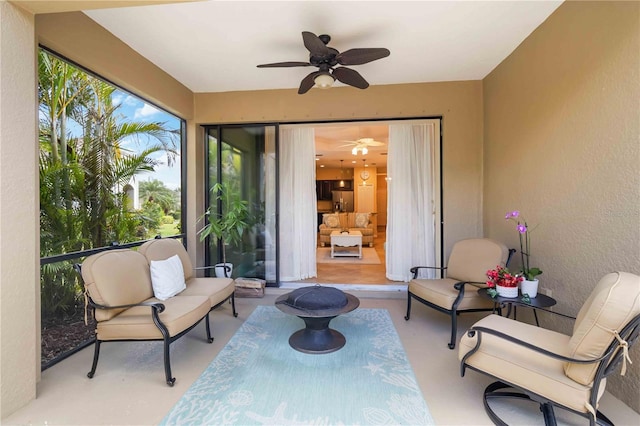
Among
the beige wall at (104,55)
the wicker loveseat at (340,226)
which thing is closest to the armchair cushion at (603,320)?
the beige wall at (104,55)

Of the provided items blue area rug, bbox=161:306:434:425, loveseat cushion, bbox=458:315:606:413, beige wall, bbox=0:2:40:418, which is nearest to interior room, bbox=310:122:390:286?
blue area rug, bbox=161:306:434:425

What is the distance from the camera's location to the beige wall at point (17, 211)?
5.55 ft

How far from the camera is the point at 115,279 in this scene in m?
2.22

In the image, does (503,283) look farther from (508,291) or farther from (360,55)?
(360,55)

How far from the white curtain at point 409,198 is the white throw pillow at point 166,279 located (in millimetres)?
3283

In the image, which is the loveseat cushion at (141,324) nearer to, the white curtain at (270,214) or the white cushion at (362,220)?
the white curtain at (270,214)

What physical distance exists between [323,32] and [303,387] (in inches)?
121

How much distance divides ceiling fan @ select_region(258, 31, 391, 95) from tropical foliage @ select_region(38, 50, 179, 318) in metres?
1.70

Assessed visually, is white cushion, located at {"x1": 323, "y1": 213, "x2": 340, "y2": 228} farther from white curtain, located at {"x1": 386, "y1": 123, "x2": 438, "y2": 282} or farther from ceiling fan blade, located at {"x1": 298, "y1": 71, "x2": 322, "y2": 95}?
ceiling fan blade, located at {"x1": 298, "y1": 71, "x2": 322, "y2": 95}

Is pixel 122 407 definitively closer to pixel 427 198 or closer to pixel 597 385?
pixel 597 385

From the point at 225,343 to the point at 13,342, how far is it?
4.70 ft

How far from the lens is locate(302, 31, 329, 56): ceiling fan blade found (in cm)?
210

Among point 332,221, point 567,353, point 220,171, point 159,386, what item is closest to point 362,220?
point 332,221

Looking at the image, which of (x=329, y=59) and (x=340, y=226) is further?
(x=340, y=226)
